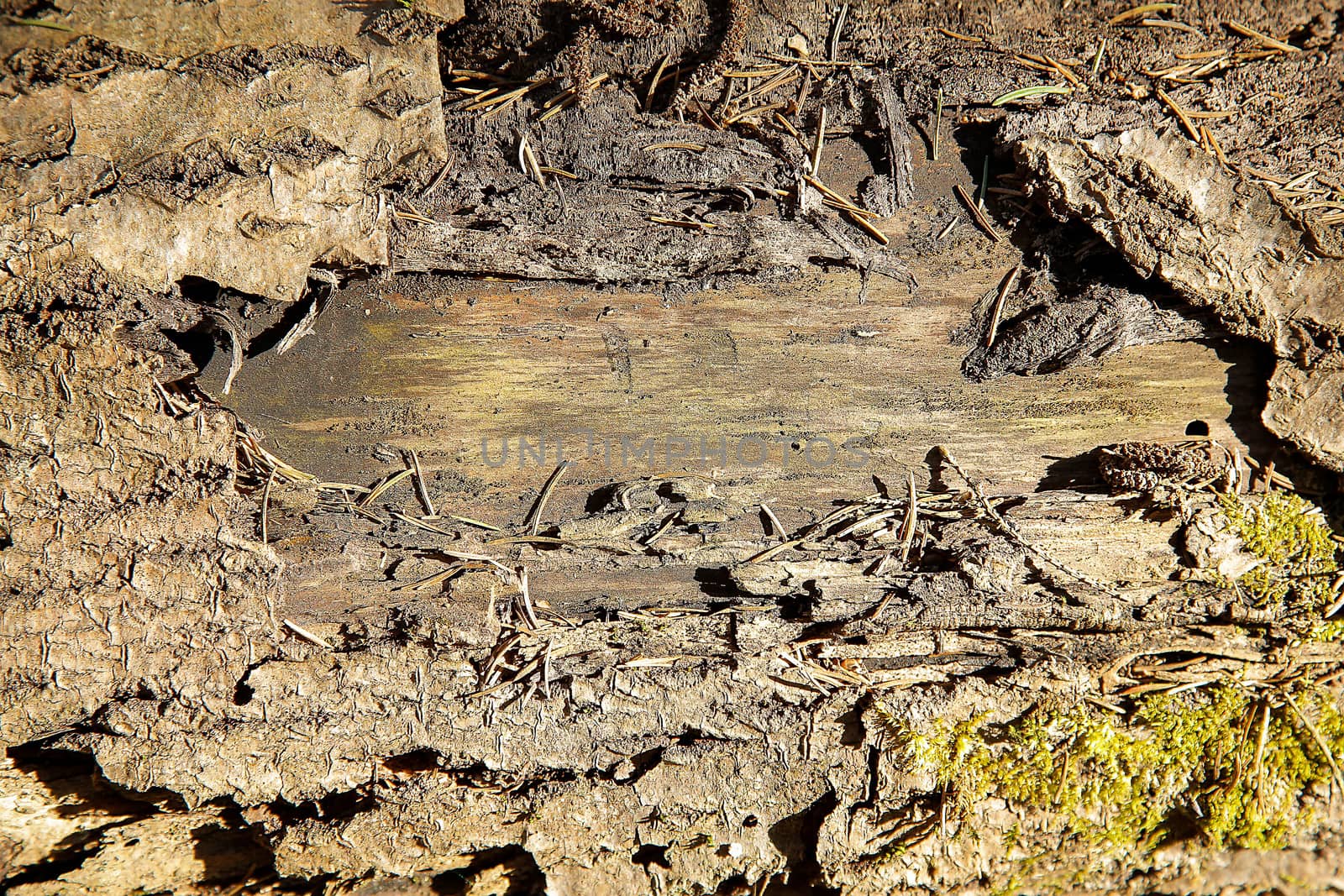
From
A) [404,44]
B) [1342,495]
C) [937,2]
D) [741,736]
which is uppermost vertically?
[937,2]

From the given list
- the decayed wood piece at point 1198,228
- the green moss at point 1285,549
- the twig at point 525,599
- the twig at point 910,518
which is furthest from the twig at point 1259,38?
the twig at point 525,599

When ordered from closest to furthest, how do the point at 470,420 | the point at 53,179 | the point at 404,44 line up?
the point at 53,179, the point at 404,44, the point at 470,420

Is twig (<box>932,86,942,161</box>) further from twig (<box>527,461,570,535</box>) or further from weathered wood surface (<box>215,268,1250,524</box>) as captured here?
twig (<box>527,461,570,535</box>)

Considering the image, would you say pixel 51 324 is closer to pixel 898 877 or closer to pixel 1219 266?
pixel 898 877

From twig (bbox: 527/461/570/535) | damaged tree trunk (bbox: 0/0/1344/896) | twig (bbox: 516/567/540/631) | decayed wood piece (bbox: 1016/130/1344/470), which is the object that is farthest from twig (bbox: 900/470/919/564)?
twig (bbox: 516/567/540/631)

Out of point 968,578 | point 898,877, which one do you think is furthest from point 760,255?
point 898,877

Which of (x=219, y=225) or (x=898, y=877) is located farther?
(x=898, y=877)

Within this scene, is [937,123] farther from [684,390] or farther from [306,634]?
[306,634]

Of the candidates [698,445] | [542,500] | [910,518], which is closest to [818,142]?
[698,445]
